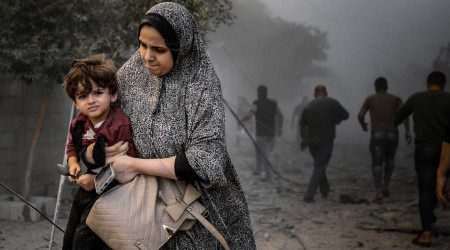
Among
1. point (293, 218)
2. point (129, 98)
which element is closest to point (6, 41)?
point (293, 218)

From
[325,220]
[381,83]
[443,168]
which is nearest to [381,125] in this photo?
[381,83]

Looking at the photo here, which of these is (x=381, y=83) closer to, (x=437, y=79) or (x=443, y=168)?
(x=437, y=79)

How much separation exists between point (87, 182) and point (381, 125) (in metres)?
7.00

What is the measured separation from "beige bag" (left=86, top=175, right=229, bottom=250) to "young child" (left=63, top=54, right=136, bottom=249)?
0.12m

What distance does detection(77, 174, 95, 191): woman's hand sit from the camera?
2143 mm

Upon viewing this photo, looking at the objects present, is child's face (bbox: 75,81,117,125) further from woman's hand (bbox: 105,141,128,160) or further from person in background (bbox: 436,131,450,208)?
person in background (bbox: 436,131,450,208)

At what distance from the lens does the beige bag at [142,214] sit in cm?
207

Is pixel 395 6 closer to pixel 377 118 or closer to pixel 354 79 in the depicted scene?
pixel 377 118

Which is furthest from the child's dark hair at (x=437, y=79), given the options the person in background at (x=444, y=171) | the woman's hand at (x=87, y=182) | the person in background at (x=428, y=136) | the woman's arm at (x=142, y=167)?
the woman's hand at (x=87, y=182)

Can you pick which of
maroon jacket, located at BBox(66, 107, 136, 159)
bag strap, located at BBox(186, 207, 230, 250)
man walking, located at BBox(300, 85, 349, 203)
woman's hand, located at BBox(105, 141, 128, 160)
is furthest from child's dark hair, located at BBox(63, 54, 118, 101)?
man walking, located at BBox(300, 85, 349, 203)

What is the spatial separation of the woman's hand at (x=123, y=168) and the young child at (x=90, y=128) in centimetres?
6

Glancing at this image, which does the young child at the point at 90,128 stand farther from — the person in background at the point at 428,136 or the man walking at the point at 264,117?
the man walking at the point at 264,117

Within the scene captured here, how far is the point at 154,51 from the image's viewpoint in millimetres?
→ 2160

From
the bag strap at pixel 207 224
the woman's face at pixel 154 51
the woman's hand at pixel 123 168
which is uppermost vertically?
the woman's face at pixel 154 51
